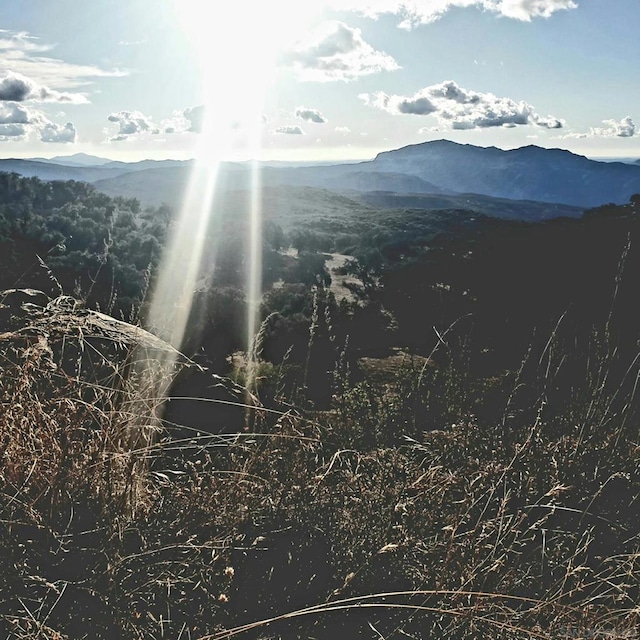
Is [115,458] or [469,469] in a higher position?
[115,458]

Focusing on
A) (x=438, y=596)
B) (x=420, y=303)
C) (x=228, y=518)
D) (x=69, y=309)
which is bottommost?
(x=420, y=303)

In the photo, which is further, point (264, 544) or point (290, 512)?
point (290, 512)

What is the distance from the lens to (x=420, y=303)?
58.6ft

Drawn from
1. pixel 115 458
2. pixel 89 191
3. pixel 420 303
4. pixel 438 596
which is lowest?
pixel 420 303

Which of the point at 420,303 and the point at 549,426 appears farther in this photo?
the point at 420,303

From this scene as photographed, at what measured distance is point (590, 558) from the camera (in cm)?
242

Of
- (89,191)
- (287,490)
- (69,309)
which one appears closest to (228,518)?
(287,490)

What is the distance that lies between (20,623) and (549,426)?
110 inches

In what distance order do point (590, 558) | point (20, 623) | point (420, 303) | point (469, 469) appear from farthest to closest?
point (420, 303) → point (469, 469) → point (590, 558) → point (20, 623)

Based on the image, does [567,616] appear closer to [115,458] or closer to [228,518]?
[228,518]

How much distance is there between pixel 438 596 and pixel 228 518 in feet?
2.46

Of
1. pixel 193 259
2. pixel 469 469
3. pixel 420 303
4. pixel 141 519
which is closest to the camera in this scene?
pixel 141 519

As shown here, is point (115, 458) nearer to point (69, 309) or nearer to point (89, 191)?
point (69, 309)

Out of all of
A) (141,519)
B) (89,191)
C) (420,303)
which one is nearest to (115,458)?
(141,519)
